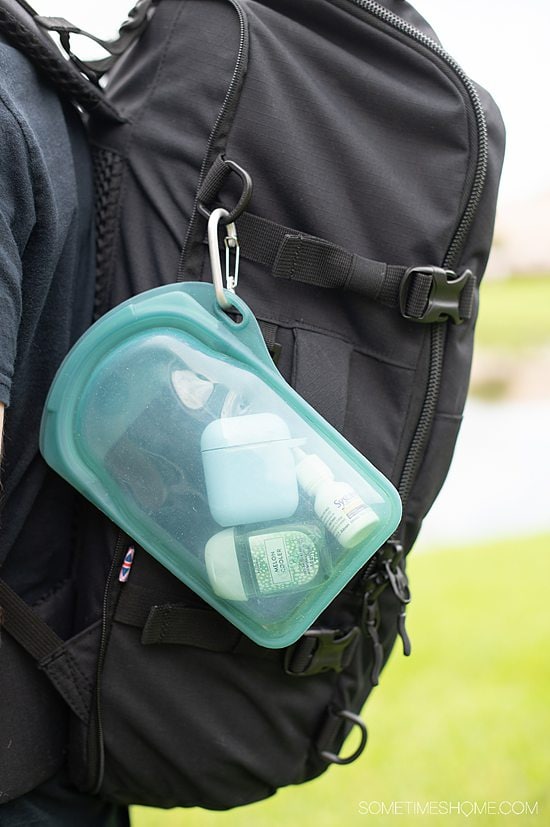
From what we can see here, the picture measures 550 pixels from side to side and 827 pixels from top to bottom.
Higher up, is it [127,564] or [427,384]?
[427,384]

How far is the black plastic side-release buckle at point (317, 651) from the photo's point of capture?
27.2 inches

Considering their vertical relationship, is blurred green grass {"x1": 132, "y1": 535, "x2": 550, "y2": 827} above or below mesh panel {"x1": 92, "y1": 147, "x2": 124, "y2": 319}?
below

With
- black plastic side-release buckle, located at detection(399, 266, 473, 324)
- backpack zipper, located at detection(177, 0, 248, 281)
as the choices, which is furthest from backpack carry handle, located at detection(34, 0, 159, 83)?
black plastic side-release buckle, located at detection(399, 266, 473, 324)

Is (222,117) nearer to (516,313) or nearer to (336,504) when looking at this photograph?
(336,504)

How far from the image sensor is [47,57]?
1.96 ft

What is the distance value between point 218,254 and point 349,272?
0.37ft

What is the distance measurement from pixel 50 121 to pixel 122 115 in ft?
0.29

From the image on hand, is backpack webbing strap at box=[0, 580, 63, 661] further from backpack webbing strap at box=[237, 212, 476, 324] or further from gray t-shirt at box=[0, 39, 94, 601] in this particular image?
backpack webbing strap at box=[237, 212, 476, 324]

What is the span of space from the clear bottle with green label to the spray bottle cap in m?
0.03

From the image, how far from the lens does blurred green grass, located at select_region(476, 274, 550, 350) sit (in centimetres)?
571

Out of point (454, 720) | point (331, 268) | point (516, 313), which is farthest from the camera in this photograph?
point (516, 313)

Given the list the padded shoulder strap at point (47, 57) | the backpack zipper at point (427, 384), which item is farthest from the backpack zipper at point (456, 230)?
the padded shoulder strap at point (47, 57)

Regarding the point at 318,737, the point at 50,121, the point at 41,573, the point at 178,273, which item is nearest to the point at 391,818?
the point at 318,737

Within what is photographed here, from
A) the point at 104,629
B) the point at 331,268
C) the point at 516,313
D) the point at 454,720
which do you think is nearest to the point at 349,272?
the point at 331,268
